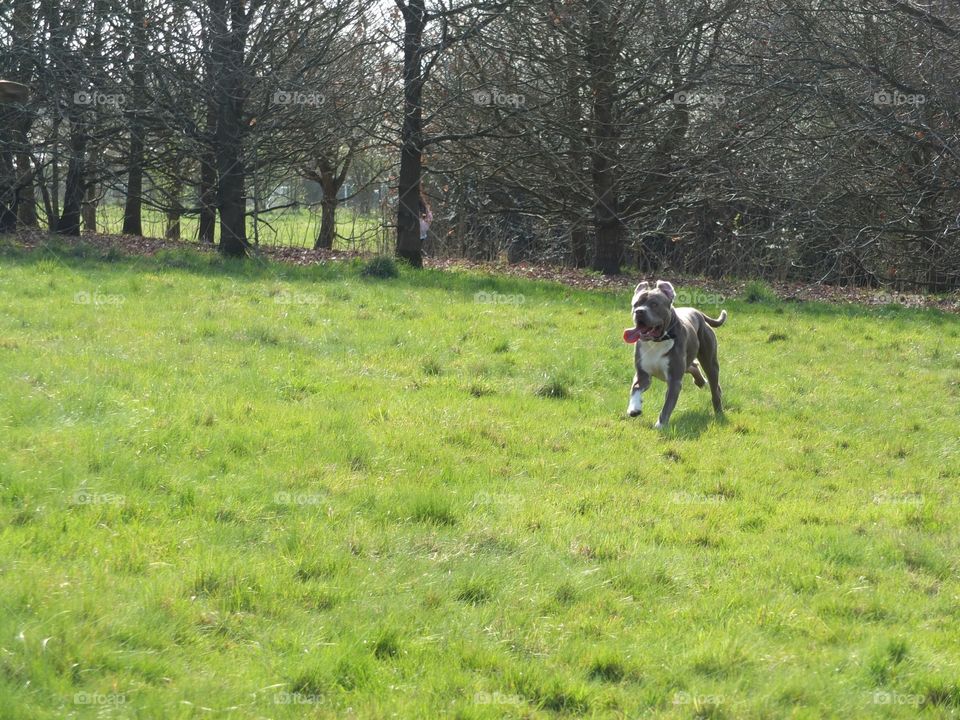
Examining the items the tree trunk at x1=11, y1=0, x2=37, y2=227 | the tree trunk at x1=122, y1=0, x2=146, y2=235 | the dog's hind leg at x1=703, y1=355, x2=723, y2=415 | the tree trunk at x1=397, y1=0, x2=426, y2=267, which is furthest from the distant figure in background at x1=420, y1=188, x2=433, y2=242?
the dog's hind leg at x1=703, y1=355, x2=723, y2=415

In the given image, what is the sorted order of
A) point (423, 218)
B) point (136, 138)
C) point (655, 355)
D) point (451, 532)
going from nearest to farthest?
point (451, 532) → point (655, 355) → point (423, 218) → point (136, 138)

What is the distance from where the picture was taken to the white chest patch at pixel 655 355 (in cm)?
937

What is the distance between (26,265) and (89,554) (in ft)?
40.8

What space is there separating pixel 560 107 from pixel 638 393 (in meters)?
12.3

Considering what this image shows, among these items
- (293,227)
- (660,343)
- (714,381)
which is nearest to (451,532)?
(660,343)

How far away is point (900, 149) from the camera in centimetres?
1994

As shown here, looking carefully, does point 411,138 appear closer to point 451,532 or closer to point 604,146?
point 604,146

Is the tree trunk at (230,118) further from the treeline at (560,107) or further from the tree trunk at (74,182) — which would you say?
the tree trunk at (74,182)

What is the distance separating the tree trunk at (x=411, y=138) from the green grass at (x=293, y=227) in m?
2.71

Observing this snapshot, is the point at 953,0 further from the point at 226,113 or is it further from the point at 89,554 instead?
the point at 89,554

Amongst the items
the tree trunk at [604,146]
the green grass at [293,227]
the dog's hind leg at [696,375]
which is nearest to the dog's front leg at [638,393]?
the dog's hind leg at [696,375]

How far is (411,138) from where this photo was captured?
800 inches

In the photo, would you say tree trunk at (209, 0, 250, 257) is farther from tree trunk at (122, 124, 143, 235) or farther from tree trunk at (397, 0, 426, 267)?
tree trunk at (397, 0, 426, 267)

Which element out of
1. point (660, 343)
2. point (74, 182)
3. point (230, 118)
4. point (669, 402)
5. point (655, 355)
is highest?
point (230, 118)
